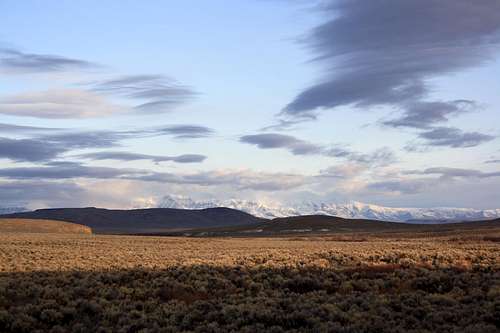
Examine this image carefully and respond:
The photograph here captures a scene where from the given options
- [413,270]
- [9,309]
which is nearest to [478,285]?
[413,270]

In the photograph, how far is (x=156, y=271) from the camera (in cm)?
2619

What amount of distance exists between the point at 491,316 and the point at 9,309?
1314 centimetres

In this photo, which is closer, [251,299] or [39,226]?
[251,299]

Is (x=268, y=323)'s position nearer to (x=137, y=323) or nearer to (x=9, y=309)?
(x=137, y=323)

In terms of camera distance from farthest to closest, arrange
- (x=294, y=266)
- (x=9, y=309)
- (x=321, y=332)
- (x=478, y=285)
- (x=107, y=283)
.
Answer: (x=294, y=266) → (x=107, y=283) → (x=478, y=285) → (x=9, y=309) → (x=321, y=332)

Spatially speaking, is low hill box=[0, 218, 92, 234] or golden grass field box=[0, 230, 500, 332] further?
low hill box=[0, 218, 92, 234]

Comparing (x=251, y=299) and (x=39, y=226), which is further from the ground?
(x=39, y=226)

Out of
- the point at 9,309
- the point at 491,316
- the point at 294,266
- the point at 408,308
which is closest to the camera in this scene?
the point at 491,316

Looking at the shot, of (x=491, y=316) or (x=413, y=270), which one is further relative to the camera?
(x=413, y=270)

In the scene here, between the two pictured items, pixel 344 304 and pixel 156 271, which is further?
pixel 156 271

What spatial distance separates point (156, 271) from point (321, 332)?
1540cm

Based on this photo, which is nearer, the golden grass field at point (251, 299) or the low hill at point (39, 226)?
the golden grass field at point (251, 299)

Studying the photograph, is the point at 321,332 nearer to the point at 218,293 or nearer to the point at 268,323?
the point at 268,323

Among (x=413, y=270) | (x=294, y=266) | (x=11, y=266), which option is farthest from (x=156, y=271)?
(x=413, y=270)
